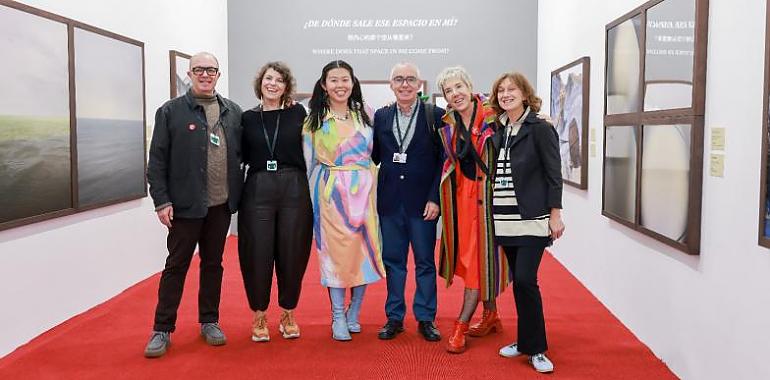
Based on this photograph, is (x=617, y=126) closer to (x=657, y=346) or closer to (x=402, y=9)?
(x=657, y=346)

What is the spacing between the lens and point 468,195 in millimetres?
3451

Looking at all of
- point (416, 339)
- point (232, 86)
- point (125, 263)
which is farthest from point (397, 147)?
point (232, 86)

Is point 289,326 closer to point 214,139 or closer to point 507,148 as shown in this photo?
point 214,139

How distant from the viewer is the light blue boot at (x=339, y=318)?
371cm

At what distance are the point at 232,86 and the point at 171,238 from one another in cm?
456

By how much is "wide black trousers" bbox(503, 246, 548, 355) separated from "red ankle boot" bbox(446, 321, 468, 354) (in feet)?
1.09

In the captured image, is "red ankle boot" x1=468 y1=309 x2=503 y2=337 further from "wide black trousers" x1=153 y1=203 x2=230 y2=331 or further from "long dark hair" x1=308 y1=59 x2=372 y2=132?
"wide black trousers" x1=153 y1=203 x2=230 y2=331

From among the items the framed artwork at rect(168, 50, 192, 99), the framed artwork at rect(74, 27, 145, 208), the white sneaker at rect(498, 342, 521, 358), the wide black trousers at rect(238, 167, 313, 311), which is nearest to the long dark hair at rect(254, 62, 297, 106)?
the wide black trousers at rect(238, 167, 313, 311)

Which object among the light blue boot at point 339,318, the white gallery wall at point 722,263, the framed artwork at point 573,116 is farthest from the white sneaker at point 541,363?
the framed artwork at point 573,116

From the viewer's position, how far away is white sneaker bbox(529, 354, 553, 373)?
3213mm

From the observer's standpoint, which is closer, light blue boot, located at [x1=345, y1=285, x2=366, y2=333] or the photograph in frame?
the photograph in frame

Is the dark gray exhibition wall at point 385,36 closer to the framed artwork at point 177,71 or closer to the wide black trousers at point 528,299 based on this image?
the framed artwork at point 177,71

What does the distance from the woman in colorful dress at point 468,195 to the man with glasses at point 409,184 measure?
0.10 metres

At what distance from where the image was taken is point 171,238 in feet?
11.5
